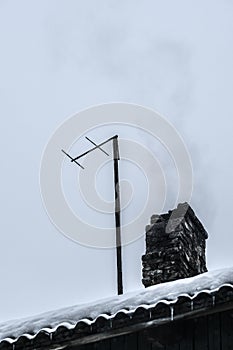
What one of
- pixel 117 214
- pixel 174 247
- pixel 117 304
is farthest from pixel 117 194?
pixel 117 304

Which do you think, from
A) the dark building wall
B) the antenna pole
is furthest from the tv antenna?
the dark building wall

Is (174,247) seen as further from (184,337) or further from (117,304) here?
(117,304)

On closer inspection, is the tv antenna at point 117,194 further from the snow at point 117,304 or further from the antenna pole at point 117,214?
the snow at point 117,304

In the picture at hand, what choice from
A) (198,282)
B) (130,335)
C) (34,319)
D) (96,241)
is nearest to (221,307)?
(198,282)

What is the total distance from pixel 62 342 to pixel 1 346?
0.56 metres

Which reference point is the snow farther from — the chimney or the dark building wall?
the chimney

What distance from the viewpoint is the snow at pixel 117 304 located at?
27.3 feet

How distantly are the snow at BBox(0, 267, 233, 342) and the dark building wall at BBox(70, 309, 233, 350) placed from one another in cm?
30

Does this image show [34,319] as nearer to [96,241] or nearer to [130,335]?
[130,335]

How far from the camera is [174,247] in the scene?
1098 centimetres

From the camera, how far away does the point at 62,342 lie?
28.6 feet

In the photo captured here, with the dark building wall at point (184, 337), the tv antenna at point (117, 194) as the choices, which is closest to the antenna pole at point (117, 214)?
the tv antenna at point (117, 194)

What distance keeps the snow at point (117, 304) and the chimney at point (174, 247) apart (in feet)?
6.09

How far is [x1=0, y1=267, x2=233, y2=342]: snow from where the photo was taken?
832 centimetres
